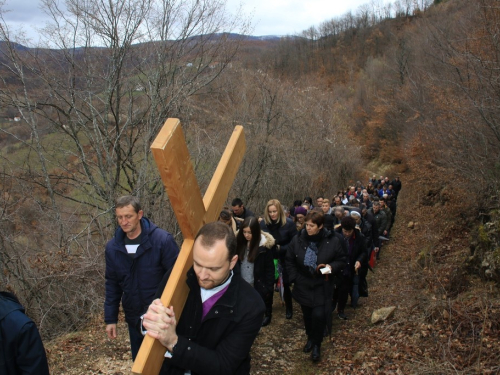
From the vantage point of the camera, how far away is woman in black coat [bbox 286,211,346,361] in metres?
4.72

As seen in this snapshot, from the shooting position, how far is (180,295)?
1962 mm

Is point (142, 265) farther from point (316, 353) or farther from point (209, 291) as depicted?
point (316, 353)

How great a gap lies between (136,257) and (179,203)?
5.59 feet

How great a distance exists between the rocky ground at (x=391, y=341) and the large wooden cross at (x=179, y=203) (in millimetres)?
3364

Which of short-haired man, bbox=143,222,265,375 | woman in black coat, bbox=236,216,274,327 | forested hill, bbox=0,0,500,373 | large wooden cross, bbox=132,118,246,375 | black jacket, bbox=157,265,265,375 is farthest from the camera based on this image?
forested hill, bbox=0,0,500,373

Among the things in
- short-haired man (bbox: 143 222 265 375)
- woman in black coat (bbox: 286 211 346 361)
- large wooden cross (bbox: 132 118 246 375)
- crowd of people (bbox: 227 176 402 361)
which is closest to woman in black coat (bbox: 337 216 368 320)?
crowd of people (bbox: 227 176 402 361)

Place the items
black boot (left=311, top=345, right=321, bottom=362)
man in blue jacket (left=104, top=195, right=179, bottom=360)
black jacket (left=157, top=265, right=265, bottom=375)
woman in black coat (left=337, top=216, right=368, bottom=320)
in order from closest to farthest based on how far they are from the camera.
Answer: black jacket (left=157, top=265, right=265, bottom=375), man in blue jacket (left=104, top=195, right=179, bottom=360), black boot (left=311, top=345, right=321, bottom=362), woman in black coat (left=337, top=216, right=368, bottom=320)

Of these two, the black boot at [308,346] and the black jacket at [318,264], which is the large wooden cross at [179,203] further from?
the black boot at [308,346]

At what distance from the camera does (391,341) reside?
521cm

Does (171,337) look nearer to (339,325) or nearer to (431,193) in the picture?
(339,325)

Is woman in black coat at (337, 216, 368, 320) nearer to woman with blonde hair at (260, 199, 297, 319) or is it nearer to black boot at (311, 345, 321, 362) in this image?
woman with blonde hair at (260, 199, 297, 319)

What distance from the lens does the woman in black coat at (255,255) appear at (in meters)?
5.07

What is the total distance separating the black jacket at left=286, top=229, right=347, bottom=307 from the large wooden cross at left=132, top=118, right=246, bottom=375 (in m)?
2.68

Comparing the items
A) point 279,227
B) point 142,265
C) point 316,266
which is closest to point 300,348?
point 316,266
